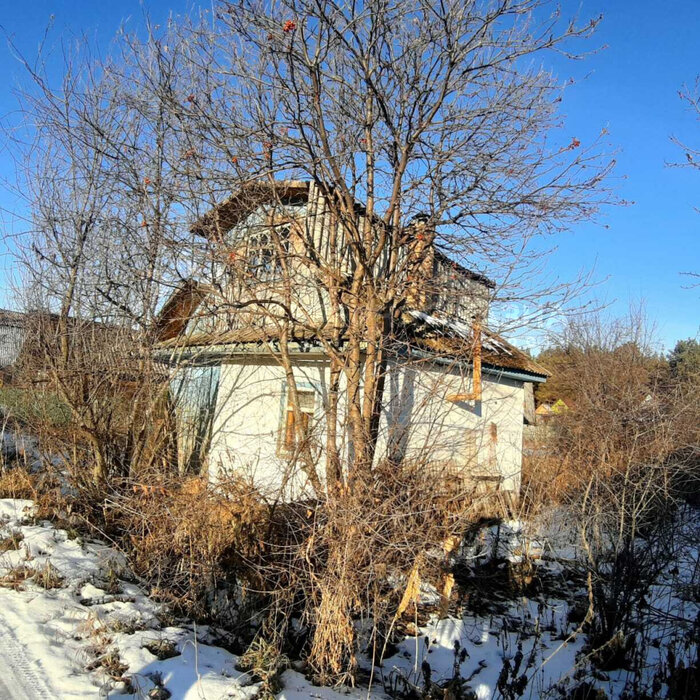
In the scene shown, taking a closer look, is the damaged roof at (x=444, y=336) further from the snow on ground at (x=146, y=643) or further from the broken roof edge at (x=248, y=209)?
the snow on ground at (x=146, y=643)

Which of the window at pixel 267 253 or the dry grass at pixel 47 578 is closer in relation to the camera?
the dry grass at pixel 47 578

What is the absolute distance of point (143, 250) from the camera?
7625mm

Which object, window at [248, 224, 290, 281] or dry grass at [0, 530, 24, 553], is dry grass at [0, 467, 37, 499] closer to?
dry grass at [0, 530, 24, 553]

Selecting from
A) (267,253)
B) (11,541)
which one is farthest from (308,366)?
(11,541)

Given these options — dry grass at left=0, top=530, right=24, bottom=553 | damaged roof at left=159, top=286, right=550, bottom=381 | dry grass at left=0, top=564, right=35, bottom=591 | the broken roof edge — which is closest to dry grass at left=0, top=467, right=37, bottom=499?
dry grass at left=0, top=530, right=24, bottom=553

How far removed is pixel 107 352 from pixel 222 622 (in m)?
4.19

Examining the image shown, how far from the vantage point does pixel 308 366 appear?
8.86 meters

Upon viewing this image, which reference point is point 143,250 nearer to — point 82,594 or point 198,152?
point 198,152

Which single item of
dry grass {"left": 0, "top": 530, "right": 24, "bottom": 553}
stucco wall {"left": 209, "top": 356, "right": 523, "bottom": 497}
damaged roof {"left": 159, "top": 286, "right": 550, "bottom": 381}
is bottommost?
dry grass {"left": 0, "top": 530, "right": 24, "bottom": 553}

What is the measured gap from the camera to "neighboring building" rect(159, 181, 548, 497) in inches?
243

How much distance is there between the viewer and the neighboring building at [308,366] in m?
6.18

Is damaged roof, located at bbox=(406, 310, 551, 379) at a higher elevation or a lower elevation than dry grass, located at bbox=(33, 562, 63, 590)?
higher

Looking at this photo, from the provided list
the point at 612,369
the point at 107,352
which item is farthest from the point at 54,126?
the point at 612,369

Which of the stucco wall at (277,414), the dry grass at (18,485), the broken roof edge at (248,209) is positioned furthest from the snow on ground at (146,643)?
the broken roof edge at (248,209)
